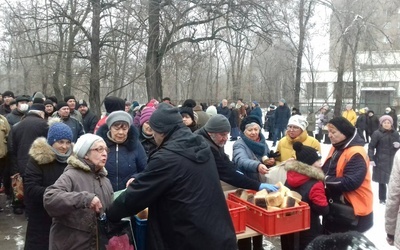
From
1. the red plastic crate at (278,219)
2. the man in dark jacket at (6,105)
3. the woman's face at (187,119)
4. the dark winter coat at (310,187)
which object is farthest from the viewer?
the man in dark jacket at (6,105)

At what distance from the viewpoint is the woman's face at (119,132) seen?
395 cm

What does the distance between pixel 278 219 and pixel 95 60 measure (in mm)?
6652

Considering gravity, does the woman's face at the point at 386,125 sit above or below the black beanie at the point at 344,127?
below

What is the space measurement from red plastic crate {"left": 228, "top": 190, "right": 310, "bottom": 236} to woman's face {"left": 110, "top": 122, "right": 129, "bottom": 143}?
53.3 inches

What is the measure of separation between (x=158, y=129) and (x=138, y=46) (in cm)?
584

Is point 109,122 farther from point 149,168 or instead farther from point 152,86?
point 152,86

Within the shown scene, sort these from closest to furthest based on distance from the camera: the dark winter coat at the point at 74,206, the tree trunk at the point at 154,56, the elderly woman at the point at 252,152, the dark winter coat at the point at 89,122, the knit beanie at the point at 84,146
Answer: the dark winter coat at the point at 74,206 → the knit beanie at the point at 84,146 → the elderly woman at the point at 252,152 → the tree trunk at the point at 154,56 → the dark winter coat at the point at 89,122

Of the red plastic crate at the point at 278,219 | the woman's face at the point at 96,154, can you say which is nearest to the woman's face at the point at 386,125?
the red plastic crate at the point at 278,219

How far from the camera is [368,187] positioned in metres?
3.82

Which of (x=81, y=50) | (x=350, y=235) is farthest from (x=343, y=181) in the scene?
(x=81, y=50)

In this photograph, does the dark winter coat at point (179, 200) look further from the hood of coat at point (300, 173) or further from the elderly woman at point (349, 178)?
the elderly woman at point (349, 178)

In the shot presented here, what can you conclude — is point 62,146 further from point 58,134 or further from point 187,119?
point 187,119

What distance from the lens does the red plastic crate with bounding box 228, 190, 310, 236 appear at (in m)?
3.37

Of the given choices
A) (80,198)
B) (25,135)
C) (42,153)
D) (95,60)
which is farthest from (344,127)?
(95,60)
